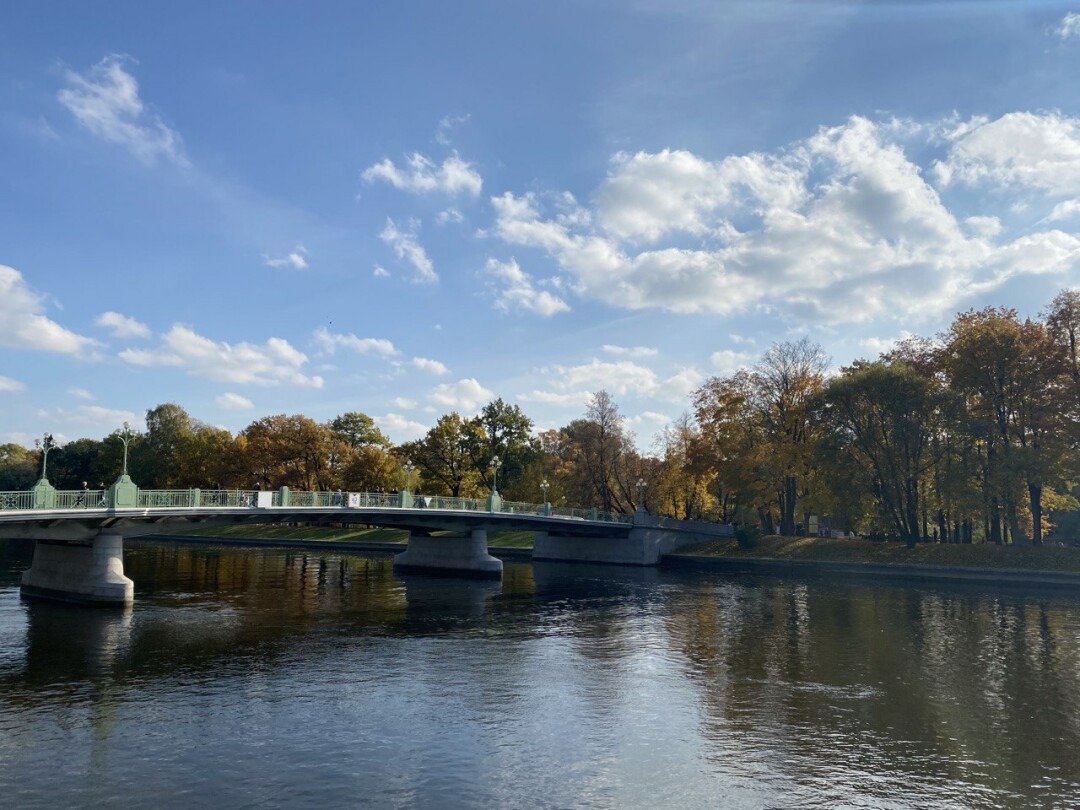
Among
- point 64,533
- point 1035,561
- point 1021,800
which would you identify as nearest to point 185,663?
point 64,533

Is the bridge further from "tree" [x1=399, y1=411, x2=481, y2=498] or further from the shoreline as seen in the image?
"tree" [x1=399, y1=411, x2=481, y2=498]

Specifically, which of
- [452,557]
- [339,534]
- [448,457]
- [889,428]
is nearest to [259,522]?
[452,557]

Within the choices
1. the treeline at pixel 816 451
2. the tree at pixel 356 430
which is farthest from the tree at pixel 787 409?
Result: the tree at pixel 356 430

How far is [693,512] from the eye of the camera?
327 feet

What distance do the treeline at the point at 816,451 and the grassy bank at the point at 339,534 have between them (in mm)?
6057

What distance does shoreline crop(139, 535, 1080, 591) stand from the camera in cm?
5794

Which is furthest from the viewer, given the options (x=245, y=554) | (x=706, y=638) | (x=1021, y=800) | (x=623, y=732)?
(x=245, y=554)

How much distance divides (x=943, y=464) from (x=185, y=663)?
64343mm

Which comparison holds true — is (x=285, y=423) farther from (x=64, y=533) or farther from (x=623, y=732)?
(x=623, y=732)

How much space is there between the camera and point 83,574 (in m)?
40.6

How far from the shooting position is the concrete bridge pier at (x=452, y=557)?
63.3 meters

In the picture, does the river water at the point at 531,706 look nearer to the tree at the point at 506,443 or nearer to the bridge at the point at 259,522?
the bridge at the point at 259,522

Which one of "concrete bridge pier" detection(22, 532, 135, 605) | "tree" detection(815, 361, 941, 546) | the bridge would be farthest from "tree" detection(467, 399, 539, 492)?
"concrete bridge pier" detection(22, 532, 135, 605)

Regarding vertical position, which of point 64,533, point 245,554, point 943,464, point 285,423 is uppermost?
point 285,423
